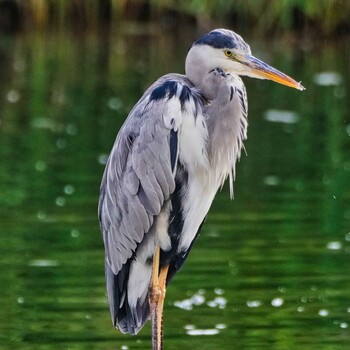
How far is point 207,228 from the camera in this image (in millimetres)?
10414

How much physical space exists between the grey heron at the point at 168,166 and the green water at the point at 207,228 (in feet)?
2.22

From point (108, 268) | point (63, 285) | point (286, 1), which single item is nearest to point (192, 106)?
point (108, 268)

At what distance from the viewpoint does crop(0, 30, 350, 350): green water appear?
791 cm

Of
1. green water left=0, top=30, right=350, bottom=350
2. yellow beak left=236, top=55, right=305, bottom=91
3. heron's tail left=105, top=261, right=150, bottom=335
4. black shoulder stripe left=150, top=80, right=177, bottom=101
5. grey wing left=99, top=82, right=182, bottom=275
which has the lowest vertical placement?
green water left=0, top=30, right=350, bottom=350

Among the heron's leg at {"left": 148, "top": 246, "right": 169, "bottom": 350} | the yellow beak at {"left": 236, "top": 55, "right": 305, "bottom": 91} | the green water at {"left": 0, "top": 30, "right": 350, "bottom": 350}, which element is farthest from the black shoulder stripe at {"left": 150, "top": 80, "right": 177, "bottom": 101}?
the green water at {"left": 0, "top": 30, "right": 350, "bottom": 350}

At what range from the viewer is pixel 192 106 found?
261 inches

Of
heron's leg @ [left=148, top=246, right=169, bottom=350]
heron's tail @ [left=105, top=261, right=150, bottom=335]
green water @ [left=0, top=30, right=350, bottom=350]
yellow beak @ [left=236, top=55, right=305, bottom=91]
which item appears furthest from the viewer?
green water @ [left=0, top=30, right=350, bottom=350]

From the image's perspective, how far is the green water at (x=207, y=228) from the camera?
25.9ft

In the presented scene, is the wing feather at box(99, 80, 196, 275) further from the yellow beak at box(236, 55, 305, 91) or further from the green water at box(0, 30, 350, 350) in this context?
the green water at box(0, 30, 350, 350)

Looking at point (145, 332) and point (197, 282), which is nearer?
point (145, 332)

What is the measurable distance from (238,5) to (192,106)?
50.7ft

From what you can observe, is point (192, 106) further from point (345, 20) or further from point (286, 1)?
point (345, 20)

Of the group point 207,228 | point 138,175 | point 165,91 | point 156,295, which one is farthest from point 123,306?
point 207,228

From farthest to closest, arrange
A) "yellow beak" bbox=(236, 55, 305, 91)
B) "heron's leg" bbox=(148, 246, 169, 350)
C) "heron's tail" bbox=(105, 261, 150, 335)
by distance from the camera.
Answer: "heron's tail" bbox=(105, 261, 150, 335) → "heron's leg" bbox=(148, 246, 169, 350) → "yellow beak" bbox=(236, 55, 305, 91)
